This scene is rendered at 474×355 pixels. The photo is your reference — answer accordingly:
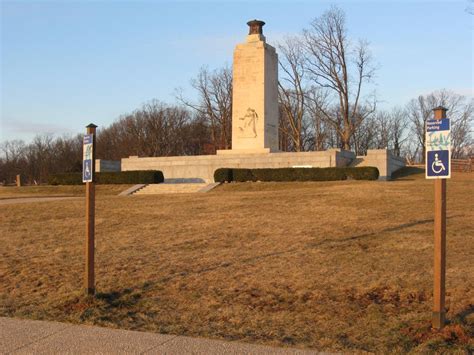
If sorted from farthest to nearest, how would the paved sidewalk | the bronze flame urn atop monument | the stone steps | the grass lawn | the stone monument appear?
the bronze flame urn atop monument
the stone monument
the grass lawn
the stone steps
the paved sidewalk

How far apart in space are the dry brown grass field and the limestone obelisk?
19119 mm

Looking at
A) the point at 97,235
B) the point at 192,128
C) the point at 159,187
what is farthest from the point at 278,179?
the point at 192,128

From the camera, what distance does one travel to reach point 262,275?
8.12m

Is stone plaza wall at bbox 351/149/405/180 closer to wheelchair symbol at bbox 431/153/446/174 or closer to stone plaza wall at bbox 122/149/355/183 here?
stone plaza wall at bbox 122/149/355/183

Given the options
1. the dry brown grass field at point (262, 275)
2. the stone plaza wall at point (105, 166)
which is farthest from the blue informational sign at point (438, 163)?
the stone plaza wall at point (105, 166)

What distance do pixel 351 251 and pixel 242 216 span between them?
510cm

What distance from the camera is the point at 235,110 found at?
33844 mm

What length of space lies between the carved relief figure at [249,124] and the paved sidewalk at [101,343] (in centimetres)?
2814

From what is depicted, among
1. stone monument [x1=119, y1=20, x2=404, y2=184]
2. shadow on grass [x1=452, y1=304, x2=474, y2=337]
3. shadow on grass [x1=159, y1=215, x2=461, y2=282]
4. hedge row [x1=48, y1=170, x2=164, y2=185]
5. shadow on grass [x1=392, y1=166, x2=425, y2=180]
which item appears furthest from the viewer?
shadow on grass [x1=392, y1=166, x2=425, y2=180]

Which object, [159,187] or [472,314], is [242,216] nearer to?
[472,314]

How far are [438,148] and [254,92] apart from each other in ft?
93.2

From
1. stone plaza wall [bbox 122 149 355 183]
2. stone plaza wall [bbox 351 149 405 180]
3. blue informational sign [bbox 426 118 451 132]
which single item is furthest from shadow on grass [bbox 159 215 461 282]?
stone plaza wall [bbox 351 149 405 180]

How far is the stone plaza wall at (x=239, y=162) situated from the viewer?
31750 millimetres

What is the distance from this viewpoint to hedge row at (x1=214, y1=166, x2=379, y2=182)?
27391 mm
